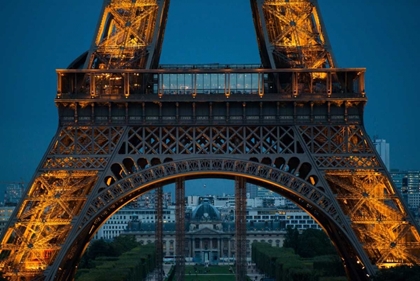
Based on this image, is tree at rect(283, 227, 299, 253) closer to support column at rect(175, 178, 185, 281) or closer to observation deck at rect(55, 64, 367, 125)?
support column at rect(175, 178, 185, 281)

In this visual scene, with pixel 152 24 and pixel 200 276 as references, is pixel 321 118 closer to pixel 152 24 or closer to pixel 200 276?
pixel 152 24

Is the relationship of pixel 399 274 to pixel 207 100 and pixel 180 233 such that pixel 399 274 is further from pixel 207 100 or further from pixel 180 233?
pixel 180 233

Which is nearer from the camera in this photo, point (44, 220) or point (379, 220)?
point (379, 220)

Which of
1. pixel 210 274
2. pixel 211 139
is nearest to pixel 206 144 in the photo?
pixel 211 139

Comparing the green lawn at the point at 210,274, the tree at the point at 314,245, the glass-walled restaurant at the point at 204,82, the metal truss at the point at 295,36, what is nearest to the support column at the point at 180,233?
the glass-walled restaurant at the point at 204,82

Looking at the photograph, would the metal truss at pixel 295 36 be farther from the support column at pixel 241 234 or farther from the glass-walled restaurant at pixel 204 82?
the support column at pixel 241 234

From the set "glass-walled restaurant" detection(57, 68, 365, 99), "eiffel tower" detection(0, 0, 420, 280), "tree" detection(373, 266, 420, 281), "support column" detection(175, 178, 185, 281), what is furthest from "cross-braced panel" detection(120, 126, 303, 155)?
"tree" detection(373, 266, 420, 281)
